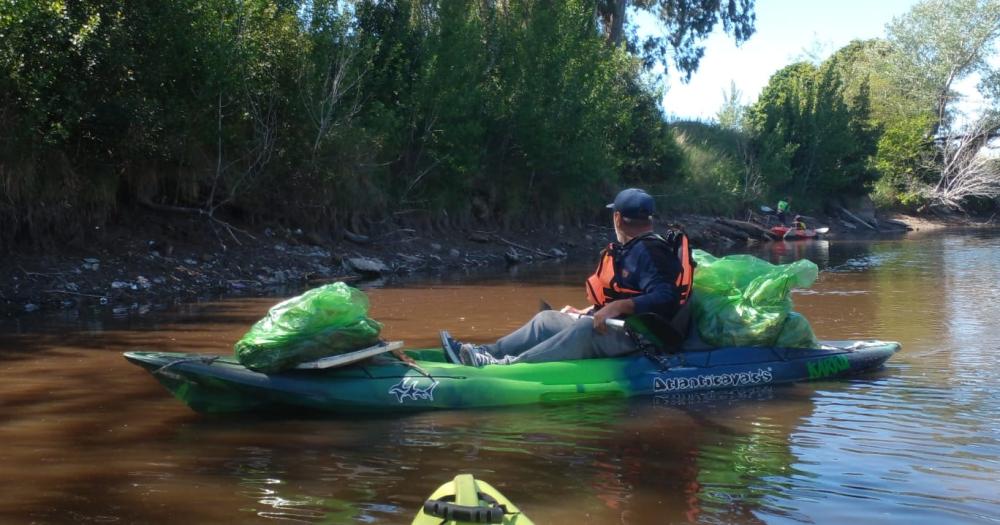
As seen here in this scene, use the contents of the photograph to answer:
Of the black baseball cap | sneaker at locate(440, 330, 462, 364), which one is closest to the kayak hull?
sneaker at locate(440, 330, 462, 364)

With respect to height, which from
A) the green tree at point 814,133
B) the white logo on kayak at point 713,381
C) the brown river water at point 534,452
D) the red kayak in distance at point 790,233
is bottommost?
the brown river water at point 534,452

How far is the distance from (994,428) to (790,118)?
31.7 m

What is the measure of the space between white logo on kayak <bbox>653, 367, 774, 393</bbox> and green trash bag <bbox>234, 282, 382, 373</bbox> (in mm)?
2214

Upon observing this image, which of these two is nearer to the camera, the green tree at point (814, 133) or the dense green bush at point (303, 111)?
the dense green bush at point (303, 111)

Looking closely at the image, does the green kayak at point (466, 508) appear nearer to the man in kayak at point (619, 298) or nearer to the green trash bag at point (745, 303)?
the man in kayak at point (619, 298)

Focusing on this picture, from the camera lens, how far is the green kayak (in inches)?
130

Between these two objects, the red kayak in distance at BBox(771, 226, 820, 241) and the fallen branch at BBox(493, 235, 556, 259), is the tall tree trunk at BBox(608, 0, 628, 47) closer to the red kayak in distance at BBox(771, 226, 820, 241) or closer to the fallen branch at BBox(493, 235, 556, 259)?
the red kayak in distance at BBox(771, 226, 820, 241)

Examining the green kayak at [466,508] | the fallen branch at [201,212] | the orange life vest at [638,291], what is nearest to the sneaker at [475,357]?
the orange life vest at [638,291]

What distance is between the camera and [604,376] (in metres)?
6.77

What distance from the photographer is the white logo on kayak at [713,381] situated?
689 cm

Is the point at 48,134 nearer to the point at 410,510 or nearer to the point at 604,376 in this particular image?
the point at 604,376

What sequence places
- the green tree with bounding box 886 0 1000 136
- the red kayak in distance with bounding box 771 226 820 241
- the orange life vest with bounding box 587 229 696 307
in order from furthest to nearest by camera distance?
the green tree with bounding box 886 0 1000 136
the red kayak in distance with bounding box 771 226 820 241
the orange life vest with bounding box 587 229 696 307

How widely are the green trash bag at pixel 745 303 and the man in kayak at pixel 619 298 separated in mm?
605

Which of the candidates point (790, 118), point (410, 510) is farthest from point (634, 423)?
point (790, 118)
